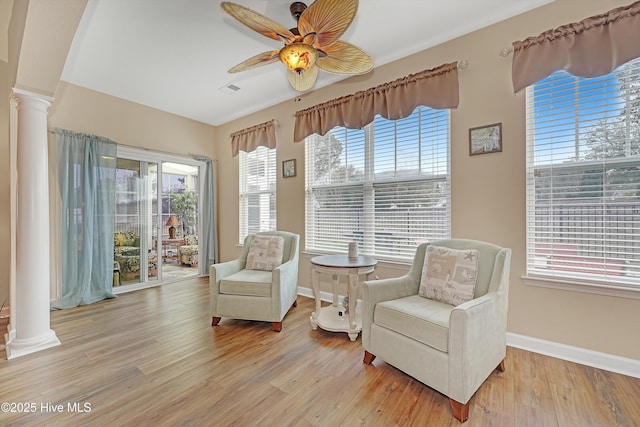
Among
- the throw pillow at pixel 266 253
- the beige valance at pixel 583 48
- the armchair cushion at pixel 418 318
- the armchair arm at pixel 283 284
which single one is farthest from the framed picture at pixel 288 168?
the beige valance at pixel 583 48

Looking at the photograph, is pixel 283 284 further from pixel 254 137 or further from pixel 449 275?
pixel 254 137

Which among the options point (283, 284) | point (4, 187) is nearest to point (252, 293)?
point (283, 284)

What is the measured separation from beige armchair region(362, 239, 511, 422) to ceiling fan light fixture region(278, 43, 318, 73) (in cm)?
161

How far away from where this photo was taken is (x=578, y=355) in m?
2.07

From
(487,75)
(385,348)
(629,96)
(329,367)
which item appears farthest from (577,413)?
(487,75)

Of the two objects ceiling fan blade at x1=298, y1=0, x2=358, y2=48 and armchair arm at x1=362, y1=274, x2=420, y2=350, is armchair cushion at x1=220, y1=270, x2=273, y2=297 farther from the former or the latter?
ceiling fan blade at x1=298, y1=0, x2=358, y2=48

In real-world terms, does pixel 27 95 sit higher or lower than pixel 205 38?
lower

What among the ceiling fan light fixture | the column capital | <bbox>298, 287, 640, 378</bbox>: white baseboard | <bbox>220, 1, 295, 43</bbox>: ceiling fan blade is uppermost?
<bbox>220, 1, 295, 43</bbox>: ceiling fan blade

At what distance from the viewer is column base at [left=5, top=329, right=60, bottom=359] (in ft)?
7.25

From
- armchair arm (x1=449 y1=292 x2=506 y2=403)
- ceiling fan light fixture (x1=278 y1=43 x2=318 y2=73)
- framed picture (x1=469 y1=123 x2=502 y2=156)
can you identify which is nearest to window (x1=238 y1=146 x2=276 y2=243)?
ceiling fan light fixture (x1=278 y1=43 x2=318 y2=73)

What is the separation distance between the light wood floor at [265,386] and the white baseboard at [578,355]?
68mm

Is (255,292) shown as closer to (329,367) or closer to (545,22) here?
(329,367)

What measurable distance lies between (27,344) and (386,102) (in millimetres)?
3861

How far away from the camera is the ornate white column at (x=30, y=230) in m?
2.30
